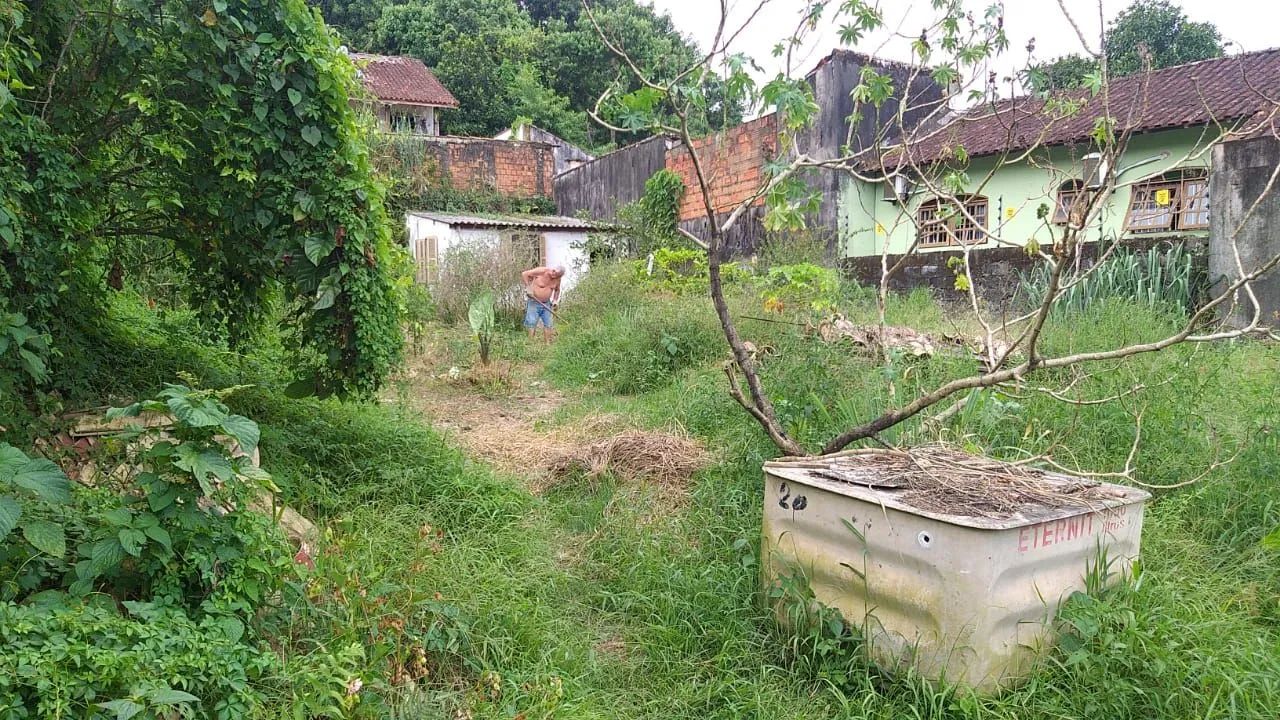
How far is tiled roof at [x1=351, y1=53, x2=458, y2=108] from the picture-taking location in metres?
23.2

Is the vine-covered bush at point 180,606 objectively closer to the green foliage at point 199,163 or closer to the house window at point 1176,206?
the green foliage at point 199,163

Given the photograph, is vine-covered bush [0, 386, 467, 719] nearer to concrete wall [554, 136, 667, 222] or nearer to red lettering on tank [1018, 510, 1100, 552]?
red lettering on tank [1018, 510, 1100, 552]

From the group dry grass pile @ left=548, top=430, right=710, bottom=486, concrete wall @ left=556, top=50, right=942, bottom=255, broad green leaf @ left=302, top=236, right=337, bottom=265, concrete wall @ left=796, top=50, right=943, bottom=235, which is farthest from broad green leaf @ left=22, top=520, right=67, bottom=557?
concrete wall @ left=796, top=50, right=943, bottom=235

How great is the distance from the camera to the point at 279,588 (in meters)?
2.54

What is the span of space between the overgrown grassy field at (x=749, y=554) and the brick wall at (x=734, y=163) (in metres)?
6.78

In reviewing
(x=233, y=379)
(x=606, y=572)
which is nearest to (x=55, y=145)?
(x=233, y=379)

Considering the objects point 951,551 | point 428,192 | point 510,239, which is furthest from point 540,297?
point 428,192

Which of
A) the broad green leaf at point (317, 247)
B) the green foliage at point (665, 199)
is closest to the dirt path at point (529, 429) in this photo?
the broad green leaf at point (317, 247)

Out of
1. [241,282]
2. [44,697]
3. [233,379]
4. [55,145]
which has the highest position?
[55,145]

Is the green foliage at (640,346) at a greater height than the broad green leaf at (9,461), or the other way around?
the broad green leaf at (9,461)

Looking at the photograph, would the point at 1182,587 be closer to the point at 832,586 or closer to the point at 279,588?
the point at 832,586

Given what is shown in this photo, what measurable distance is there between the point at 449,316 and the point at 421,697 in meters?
8.16

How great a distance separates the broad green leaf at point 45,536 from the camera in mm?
2045

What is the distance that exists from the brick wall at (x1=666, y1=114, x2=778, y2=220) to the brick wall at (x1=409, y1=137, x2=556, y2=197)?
6.41 metres
